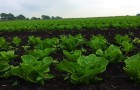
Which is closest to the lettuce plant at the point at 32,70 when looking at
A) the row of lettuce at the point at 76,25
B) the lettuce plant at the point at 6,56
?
the lettuce plant at the point at 6,56

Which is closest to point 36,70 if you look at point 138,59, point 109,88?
point 109,88

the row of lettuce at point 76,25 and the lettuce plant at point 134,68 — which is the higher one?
the lettuce plant at point 134,68

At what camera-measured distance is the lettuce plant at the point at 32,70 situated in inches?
168

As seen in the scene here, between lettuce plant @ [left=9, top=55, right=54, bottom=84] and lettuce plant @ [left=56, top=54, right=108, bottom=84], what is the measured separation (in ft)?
→ 0.74

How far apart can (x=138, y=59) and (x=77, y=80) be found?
32.9 inches

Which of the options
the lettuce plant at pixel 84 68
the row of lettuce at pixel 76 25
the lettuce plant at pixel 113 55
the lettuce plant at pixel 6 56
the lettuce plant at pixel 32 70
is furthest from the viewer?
the row of lettuce at pixel 76 25

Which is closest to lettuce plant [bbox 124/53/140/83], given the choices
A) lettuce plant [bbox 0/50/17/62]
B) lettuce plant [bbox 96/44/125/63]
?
lettuce plant [bbox 96/44/125/63]

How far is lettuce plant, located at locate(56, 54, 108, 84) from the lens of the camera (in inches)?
163

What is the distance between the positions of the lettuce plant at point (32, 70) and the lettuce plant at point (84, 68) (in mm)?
227

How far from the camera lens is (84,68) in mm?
4281

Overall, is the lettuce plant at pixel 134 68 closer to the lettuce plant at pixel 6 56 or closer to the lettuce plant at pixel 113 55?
the lettuce plant at pixel 113 55

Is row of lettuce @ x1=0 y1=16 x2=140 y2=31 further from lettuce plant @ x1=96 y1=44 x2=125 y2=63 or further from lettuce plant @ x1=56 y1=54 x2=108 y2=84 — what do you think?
lettuce plant @ x1=56 y1=54 x2=108 y2=84

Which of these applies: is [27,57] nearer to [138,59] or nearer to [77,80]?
[77,80]

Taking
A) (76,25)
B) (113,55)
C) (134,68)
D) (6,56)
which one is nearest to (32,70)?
(134,68)
